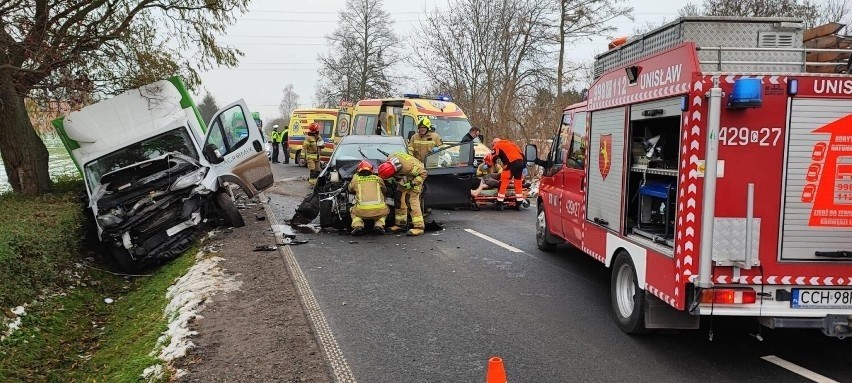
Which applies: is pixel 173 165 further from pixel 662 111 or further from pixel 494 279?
pixel 662 111

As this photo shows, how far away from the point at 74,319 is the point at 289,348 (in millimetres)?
3474

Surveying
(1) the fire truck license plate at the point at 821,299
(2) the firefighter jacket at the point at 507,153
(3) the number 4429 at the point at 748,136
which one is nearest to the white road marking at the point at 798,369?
(1) the fire truck license plate at the point at 821,299

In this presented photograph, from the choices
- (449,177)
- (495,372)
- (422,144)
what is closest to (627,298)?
(495,372)

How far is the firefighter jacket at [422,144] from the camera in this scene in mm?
12613

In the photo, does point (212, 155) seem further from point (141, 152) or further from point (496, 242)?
point (496, 242)

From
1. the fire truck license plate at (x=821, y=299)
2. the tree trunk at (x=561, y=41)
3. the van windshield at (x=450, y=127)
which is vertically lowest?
the fire truck license plate at (x=821, y=299)

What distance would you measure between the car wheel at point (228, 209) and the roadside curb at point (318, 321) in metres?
1.32

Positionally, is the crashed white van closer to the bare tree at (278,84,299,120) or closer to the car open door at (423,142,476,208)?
the car open door at (423,142,476,208)

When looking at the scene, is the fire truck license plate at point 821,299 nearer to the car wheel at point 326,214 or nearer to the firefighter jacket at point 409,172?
the firefighter jacket at point 409,172

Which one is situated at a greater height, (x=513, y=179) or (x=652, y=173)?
(x=652, y=173)

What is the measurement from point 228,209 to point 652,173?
704cm

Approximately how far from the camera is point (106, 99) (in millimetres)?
10406

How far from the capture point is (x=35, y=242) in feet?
23.7

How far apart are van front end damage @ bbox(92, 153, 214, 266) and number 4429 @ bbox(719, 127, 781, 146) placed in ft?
23.7
